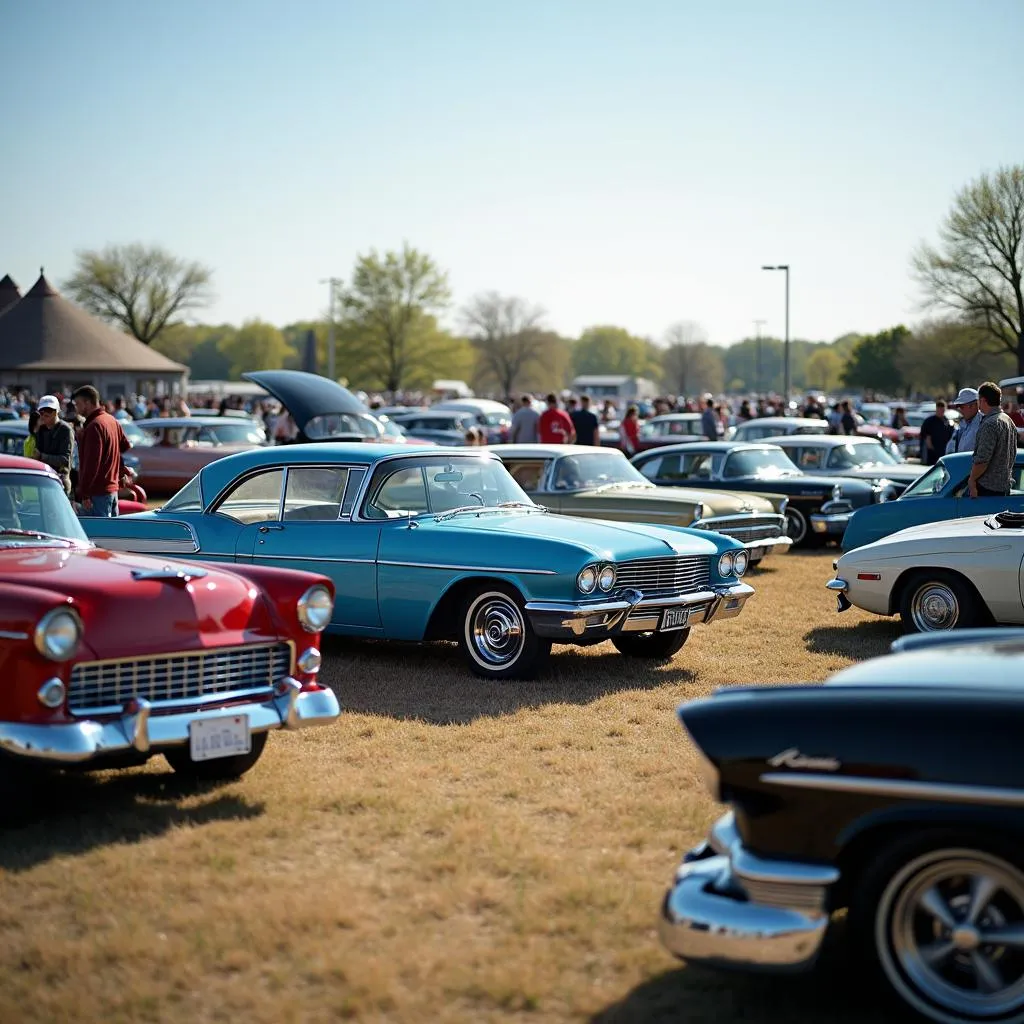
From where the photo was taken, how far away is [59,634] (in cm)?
527

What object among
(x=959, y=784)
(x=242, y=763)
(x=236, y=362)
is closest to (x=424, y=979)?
(x=959, y=784)

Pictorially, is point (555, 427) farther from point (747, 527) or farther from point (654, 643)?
point (654, 643)

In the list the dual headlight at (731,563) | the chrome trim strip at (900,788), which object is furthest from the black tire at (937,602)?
the chrome trim strip at (900,788)

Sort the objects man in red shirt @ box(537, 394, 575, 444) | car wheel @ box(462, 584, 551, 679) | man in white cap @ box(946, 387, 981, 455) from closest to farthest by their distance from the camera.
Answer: car wheel @ box(462, 584, 551, 679) → man in white cap @ box(946, 387, 981, 455) → man in red shirt @ box(537, 394, 575, 444)

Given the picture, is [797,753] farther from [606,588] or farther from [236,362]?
[236,362]

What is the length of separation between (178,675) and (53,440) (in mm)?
7198

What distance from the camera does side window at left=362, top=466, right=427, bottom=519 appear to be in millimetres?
9117

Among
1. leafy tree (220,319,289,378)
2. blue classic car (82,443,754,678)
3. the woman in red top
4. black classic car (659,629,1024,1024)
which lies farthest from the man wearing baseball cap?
leafy tree (220,319,289,378)

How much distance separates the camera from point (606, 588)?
334 inches

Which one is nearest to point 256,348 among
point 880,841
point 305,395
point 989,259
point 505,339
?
point 505,339

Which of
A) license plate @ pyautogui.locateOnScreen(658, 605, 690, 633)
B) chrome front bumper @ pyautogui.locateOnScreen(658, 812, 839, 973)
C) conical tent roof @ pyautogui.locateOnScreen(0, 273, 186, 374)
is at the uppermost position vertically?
conical tent roof @ pyautogui.locateOnScreen(0, 273, 186, 374)

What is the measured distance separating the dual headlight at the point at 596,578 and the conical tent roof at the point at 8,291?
67.5 m

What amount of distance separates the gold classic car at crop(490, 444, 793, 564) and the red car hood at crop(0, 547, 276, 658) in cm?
739

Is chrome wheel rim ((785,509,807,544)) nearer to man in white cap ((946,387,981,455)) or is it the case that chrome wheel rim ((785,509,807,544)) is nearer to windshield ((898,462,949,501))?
man in white cap ((946,387,981,455))
